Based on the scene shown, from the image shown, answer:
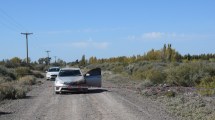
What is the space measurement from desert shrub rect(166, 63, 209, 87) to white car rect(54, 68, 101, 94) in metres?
6.26

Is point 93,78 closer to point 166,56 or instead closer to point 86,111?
point 86,111

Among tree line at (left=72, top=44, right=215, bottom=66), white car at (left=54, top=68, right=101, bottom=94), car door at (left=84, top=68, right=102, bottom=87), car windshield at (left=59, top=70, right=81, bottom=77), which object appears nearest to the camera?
white car at (left=54, top=68, right=101, bottom=94)

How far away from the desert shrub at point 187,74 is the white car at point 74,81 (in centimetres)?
626

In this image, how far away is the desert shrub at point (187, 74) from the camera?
32.8m

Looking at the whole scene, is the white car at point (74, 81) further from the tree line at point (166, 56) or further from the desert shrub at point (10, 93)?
the tree line at point (166, 56)

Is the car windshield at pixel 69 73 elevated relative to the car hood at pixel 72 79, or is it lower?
elevated

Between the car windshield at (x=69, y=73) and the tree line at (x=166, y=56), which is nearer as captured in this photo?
the car windshield at (x=69, y=73)

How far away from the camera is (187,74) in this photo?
110ft

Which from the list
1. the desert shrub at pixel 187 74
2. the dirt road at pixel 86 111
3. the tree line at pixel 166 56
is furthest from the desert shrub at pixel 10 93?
the tree line at pixel 166 56

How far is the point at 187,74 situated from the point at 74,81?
881cm

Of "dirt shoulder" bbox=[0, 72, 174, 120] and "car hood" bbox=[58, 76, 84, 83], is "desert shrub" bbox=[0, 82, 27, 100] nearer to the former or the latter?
"car hood" bbox=[58, 76, 84, 83]

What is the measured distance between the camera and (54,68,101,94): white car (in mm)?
29453

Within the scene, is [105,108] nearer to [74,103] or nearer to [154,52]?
[74,103]

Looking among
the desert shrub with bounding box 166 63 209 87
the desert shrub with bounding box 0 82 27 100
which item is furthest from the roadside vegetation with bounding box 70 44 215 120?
the desert shrub with bounding box 0 82 27 100
